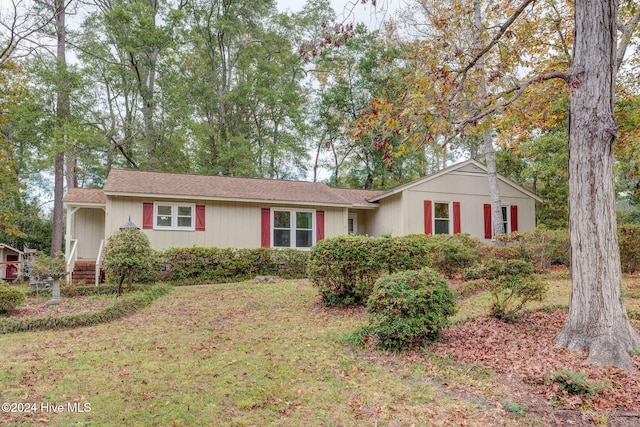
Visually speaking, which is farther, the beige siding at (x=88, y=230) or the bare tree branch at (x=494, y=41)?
the beige siding at (x=88, y=230)

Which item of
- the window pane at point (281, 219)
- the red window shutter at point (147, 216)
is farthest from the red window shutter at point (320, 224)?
the red window shutter at point (147, 216)

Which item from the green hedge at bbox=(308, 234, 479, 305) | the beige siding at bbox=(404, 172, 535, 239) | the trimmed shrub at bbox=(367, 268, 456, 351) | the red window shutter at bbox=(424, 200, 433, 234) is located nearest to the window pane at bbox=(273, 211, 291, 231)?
the beige siding at bbox=(404, 172, 535, 239)

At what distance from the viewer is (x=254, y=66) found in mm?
25766

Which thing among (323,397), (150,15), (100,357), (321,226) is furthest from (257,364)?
(150,15)

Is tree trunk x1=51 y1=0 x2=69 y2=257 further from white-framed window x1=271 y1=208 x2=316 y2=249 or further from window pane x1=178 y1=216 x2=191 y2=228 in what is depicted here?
white-framed window x1=271 y1=208 x2=316 y2=249

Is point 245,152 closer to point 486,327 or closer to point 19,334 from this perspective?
point 19,334

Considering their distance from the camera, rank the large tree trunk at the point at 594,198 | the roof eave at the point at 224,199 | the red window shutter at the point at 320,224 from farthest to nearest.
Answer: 1. the red window shutter at the point at 320,224
2. the roof eave at the point at 224,199
3. the large tree trunk at the point at 594,198

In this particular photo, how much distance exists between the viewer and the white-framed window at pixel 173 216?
13.8 m

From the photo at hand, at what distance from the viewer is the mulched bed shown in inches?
148

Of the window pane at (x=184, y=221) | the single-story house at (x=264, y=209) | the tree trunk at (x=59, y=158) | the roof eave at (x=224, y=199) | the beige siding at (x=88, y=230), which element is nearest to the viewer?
the roof eave at (x=224, y=199)

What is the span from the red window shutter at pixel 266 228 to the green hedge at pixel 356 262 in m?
7.26

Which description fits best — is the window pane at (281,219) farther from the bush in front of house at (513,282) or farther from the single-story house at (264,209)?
the bush in front of house at (513,282)

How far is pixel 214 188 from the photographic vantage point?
49.3 ft

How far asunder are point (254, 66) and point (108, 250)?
748 inches
